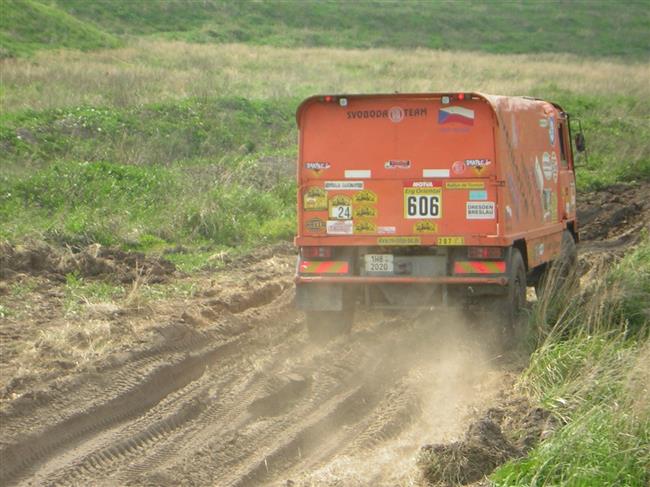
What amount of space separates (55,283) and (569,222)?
20.9 feet

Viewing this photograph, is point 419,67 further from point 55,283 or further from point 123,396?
point 123,396

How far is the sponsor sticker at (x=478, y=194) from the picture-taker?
1043 cm

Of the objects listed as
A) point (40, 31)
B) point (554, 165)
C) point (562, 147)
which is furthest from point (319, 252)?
point (40, 31)

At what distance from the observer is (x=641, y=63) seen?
1882 inches

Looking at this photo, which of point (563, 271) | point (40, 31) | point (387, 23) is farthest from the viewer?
point (387, 23)

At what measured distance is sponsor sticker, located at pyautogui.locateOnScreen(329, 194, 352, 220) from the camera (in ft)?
35.2

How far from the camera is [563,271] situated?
13.3m

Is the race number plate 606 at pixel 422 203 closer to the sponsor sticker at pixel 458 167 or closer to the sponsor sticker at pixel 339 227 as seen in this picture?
the sponsor sticker at pixel 458 167

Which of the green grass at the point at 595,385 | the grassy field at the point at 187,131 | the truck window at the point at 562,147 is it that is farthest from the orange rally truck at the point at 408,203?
the grassy field at the point at 187,131

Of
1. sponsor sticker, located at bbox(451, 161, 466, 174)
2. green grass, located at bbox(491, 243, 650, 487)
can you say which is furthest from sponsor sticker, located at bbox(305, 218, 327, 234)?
green grass, located at bbox(491, 243, 650, 487)

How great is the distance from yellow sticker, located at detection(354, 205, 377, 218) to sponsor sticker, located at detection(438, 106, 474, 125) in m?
1.07

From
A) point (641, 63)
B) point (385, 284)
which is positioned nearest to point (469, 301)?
point (385, 284)

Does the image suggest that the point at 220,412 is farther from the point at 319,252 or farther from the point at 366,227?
the point at 366,227

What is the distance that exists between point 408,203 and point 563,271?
353cm
